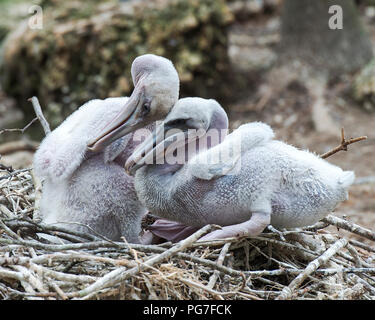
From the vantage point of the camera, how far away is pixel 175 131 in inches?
125

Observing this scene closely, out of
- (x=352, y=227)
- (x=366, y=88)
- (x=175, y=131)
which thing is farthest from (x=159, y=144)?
(x=366, y=88)

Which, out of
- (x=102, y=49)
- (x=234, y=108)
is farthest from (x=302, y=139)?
(x=102, y=49)

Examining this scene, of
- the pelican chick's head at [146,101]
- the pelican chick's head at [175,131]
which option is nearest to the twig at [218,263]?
the pelican chick's head at [175,131]

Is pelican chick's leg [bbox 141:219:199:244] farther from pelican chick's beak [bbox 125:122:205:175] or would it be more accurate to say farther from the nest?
pelican chick's beak [bbox 125:122:205:175]

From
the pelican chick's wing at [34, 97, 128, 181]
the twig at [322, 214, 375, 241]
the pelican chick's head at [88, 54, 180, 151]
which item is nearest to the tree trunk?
the twig at [322, 214, 375, 241]

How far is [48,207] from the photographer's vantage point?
11.6 feet

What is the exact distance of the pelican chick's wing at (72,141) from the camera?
335 cm

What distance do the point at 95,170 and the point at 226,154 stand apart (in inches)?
31.4

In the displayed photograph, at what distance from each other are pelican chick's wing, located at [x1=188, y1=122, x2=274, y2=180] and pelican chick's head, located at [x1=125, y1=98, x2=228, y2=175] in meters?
0.14

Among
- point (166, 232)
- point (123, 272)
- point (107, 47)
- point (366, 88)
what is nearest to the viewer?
point (123, 272)

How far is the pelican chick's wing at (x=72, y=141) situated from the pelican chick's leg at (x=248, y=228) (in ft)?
2.66

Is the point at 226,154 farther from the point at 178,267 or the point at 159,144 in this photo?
the point at 178,267

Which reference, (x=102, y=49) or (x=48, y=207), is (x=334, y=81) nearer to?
(x=102, y=49)

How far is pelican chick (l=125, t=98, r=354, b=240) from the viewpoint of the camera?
3.03m
